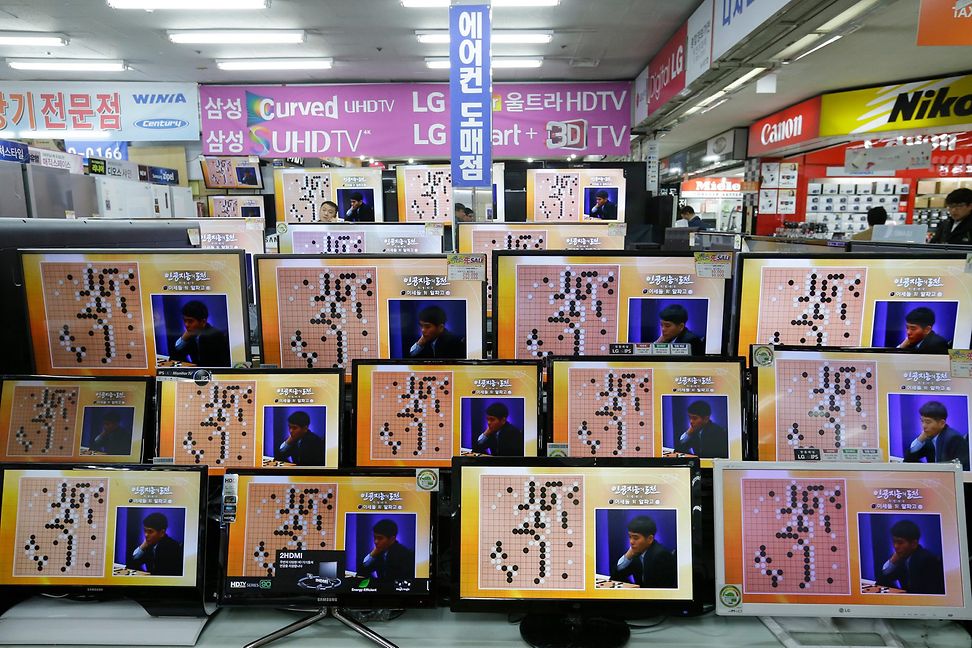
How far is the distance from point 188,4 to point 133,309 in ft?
15.2

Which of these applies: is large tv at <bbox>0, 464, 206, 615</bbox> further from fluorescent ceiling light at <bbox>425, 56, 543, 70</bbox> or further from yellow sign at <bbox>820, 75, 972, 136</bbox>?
yellow sign at <bbox>820, 75, 972, 136</bbox>

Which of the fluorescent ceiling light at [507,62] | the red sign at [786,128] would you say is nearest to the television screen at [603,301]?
the fluorescent ceiling light at [507,62]

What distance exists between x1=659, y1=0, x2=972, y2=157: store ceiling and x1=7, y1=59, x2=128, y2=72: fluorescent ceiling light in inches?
270

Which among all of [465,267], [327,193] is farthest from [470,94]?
[465,267]

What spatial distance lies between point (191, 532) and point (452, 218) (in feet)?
10.7

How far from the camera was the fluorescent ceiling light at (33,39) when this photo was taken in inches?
239

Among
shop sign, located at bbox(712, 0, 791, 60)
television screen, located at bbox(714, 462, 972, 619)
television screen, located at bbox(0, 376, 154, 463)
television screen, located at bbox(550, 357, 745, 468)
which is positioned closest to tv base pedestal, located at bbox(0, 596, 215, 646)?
television screen, located at bbox(0, 376, 154, 463)

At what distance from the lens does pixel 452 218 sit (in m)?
4.36

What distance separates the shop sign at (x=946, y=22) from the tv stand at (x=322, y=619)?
2809 millimetres

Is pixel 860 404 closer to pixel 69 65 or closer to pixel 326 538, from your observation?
pixel 326 538

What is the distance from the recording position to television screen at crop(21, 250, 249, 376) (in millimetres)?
1785

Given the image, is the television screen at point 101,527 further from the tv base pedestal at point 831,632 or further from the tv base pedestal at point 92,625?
the tv base pedestal at point 831,632

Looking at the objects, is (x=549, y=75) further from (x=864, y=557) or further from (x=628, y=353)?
(x=864, y=557)

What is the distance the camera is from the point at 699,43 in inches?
201
